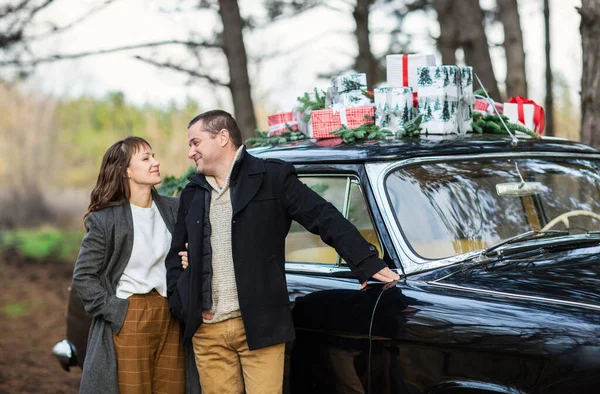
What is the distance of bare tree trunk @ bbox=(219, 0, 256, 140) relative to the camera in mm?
10250

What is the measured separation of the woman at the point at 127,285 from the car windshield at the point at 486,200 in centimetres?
124

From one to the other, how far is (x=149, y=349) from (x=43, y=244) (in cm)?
1223

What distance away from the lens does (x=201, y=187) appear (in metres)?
3.95

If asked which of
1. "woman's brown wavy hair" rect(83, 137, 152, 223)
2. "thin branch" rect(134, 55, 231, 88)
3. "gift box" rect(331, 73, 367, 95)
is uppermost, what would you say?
"thin branch" rect(134, 55, 231, 88)

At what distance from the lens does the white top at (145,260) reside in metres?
4.10

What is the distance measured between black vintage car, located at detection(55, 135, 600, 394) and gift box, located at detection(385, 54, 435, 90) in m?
0.58

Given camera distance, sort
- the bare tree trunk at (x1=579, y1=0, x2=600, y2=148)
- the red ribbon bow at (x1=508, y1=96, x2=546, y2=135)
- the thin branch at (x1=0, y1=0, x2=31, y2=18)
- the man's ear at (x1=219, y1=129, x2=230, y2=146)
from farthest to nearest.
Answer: the thin branch at (x1=0, y1=0, x2=31, y2=18) → the bare tree trunk at (x1=579, y1=0, x2=600, y2=148) → the red ribbon bow at (x1=508, y1=96, x2=546, y2=135) → the man's ear at (x1=219, y1=129, x2=230, y2=146)

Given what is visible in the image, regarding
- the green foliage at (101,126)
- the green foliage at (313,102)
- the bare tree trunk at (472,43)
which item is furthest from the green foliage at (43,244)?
the green foliage at (313,102)

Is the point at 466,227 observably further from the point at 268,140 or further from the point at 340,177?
the point at 268,140

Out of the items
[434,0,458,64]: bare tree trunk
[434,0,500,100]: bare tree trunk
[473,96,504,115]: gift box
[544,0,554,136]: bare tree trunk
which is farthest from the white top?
[544,0,554,136]: bare tree trunk

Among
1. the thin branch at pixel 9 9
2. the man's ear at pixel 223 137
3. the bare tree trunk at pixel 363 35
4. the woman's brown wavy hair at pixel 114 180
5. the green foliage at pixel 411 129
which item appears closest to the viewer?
the man's ear at pixel 223 137

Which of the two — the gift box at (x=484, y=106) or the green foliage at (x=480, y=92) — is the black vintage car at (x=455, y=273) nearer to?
the gift box at (x=484, y=106)

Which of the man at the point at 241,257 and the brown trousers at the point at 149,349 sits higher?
the man at the point at 241,257

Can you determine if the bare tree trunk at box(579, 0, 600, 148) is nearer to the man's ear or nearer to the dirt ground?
the man's ear
